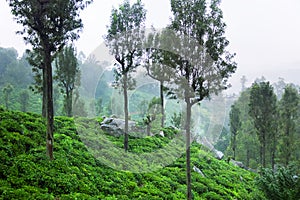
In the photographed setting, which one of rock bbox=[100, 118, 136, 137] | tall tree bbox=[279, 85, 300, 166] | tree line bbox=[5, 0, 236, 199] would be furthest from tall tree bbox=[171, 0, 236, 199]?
tall tree bbox=[279, 85, 300, 166]

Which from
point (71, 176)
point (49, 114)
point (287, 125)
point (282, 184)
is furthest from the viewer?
point (287, 125)

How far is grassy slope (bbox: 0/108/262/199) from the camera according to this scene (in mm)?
8836

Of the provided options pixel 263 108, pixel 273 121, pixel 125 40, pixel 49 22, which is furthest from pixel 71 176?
pixel 273 121

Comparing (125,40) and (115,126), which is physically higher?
(125,40)

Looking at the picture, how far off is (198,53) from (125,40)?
6497mm

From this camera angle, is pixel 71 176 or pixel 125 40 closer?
pixel 71 176

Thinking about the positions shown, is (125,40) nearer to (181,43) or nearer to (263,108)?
(181,43)

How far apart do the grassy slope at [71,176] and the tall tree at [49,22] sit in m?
1.17

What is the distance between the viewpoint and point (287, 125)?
93.9 feet

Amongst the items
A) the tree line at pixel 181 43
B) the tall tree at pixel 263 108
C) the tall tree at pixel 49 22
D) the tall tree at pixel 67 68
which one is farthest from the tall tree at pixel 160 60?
the tall tree at pixel 263 108

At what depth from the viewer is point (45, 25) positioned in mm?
10703

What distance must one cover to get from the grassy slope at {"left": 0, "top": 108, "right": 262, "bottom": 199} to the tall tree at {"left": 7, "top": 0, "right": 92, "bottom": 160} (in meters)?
1.17

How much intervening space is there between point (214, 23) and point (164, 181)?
8117mm

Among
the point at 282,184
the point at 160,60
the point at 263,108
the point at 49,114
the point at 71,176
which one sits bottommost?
the point at 282,184
